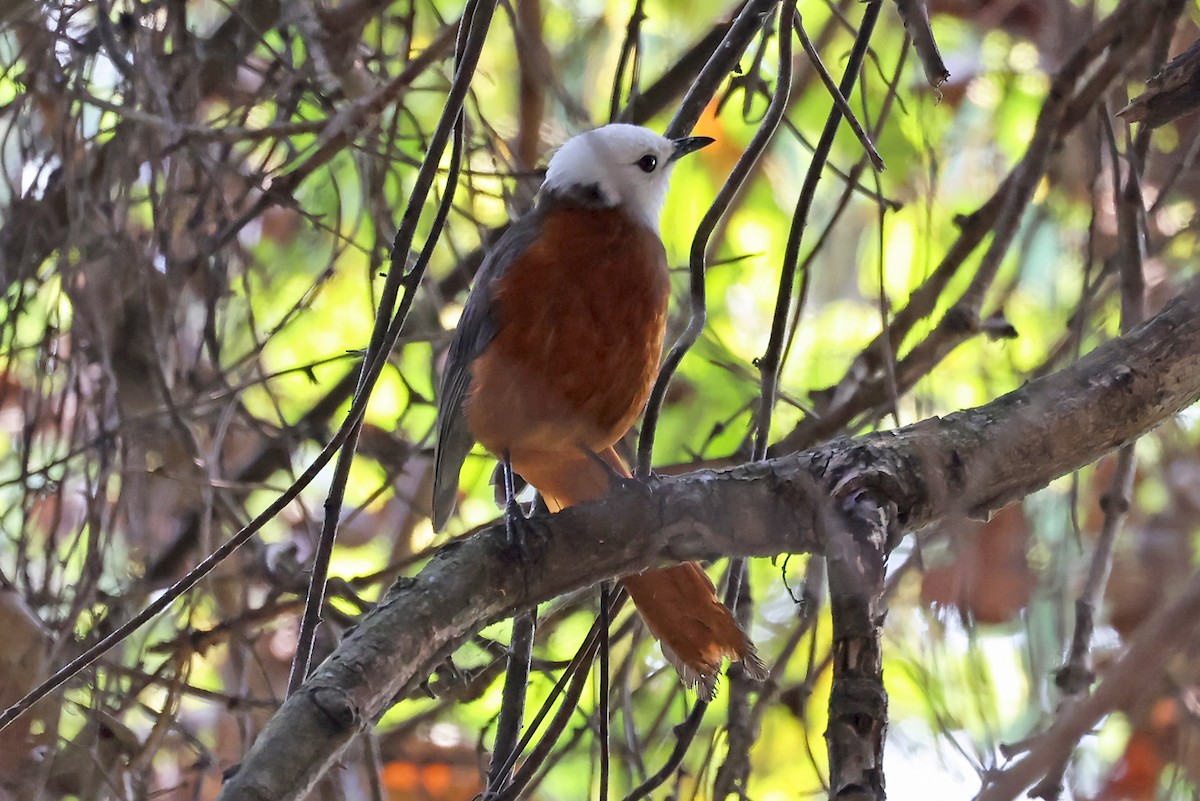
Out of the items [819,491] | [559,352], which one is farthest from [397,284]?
[559,352]

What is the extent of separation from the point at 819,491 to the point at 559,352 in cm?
128

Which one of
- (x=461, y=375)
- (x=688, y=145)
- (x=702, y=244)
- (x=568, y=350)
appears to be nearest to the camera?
(x=702, y=244)

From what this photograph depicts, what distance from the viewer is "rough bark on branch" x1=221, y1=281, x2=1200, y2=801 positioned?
7.07 feet

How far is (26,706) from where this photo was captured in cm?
197

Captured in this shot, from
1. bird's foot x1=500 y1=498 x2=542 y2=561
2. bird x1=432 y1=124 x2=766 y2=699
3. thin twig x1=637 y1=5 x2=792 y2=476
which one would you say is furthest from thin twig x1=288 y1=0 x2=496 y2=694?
bird x1=432 y1=124 x2=766 y2=699

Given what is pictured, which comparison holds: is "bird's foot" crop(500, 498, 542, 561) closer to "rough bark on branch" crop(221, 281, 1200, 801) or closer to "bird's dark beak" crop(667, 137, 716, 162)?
"rough bark on branch" crop(221, 281, 1200, 801)

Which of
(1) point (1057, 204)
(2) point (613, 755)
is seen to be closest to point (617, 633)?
(2) point (613, 755)

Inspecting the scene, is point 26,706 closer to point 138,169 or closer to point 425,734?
point 138,169

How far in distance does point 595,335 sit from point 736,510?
107 cm

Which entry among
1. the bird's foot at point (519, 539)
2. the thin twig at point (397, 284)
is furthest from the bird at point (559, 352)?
the thin twig at point (397, 284)

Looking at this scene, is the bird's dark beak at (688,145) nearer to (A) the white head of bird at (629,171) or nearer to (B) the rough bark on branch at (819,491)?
(A) the white head of bird at (629,171)

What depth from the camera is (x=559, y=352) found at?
3.35 metres

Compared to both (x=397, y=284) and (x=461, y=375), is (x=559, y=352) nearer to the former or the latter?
(x=461, y=375)

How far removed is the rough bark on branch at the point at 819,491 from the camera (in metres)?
2.15
